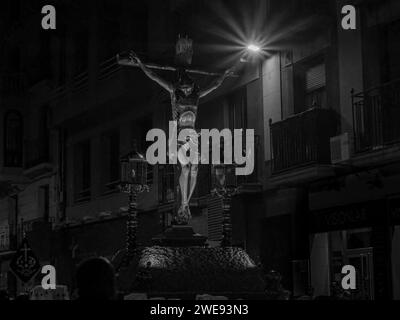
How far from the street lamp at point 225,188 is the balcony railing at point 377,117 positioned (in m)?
5.36

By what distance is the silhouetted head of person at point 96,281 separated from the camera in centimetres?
456

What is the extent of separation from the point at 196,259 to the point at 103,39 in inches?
768

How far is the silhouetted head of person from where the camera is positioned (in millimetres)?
4559

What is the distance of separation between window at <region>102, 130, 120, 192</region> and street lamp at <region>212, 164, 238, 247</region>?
17313mm

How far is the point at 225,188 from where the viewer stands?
37.9ft

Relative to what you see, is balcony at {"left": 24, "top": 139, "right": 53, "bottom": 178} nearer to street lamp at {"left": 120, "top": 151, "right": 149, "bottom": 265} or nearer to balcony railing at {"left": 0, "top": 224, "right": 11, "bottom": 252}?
balcony railing at {"left": 0, "top": 224, "right": 11, "bottom": 252}

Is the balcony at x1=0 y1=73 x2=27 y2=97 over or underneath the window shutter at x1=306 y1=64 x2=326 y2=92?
over

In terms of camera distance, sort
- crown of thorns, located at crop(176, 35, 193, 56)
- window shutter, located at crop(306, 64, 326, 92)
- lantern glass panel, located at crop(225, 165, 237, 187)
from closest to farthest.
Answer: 1. crown of thorns, located at crop(176, 35, 193, 56)
2. lantern glass panel, located at crop(225, 165, 237, 187)
3. window shutter, located at crop(306, 64, 326, 92)

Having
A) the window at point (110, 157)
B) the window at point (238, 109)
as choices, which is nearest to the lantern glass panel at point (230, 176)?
the window at point (238, 109)

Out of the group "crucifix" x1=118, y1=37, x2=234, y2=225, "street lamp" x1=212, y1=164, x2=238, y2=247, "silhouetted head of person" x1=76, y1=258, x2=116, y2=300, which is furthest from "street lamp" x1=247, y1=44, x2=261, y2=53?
"silhouetted head of person" x1=76, y1=258, x2=116, y2=300

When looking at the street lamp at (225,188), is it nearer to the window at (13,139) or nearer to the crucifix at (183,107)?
the crucifix at (183,107)

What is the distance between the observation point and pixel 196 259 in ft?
34.8
